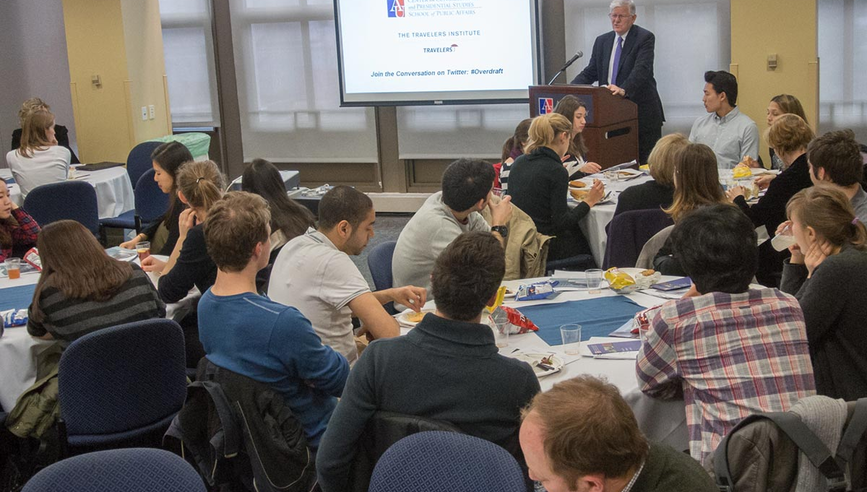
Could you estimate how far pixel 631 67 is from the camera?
7883 millimetres

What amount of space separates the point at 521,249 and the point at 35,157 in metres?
4.22

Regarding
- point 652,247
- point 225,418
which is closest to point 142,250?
point 225,418

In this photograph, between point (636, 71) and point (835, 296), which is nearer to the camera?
point (835, 296)

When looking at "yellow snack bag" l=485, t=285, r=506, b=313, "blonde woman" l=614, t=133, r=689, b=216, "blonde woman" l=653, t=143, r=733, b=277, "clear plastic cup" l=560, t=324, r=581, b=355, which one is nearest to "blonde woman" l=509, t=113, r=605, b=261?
"blonde woman" l=614, t=133, r=689, b=216

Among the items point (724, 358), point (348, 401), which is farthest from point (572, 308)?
point (348, 401)

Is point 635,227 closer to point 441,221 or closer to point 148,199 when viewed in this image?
point 441,221

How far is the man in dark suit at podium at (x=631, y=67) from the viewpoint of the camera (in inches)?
307

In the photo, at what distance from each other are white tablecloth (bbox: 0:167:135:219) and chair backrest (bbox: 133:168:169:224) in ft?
1.46

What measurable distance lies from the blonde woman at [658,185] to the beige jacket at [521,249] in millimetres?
458

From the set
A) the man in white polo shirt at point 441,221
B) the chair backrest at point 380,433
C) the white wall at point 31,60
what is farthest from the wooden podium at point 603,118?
the white wall at point 31,60

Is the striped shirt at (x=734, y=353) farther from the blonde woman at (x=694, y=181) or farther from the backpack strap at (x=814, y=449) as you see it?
the blonde woman at (x=694, y=181)

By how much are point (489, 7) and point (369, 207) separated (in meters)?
5.76

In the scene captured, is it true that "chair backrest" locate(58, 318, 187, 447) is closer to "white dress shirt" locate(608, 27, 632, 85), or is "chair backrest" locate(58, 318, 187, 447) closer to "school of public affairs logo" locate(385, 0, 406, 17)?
"white dress shirt" locate(608, 27, 632, 85)

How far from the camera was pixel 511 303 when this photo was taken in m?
3.75
